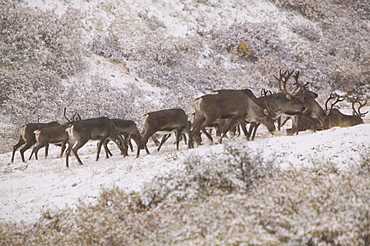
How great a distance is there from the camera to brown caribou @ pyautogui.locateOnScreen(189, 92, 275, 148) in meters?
10.6

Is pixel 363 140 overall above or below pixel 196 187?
above

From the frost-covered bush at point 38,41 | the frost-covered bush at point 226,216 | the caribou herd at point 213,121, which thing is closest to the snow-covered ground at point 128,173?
the frost-covered bush at point 226,216

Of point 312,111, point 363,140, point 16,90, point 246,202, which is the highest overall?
point 16,90

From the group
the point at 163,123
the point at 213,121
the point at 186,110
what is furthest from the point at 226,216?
the point at 186,110

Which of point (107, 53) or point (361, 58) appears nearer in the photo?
point (107, 53)

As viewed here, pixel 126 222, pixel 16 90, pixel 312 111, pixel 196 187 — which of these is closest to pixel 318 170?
pixel 196 187

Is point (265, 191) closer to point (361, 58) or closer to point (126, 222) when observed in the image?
point (126, 222)

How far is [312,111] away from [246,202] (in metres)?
9.31

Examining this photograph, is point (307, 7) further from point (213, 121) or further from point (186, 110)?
point (213, 121)

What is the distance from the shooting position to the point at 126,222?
5.57 metres

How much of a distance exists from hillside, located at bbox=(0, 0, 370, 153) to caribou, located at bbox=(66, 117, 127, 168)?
942cm

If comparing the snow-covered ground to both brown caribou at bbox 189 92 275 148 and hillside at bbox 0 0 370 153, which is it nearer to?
brown caribou at bbox 189 92 275 148

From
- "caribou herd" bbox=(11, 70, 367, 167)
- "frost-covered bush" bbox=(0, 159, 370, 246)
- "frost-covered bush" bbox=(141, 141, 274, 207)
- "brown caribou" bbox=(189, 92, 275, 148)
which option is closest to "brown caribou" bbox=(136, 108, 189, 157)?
"caribou herd" bbox=(11, 70, 367, 167)

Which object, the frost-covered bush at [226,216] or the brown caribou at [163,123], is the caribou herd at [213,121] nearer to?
the brown caribou at [163,123]
